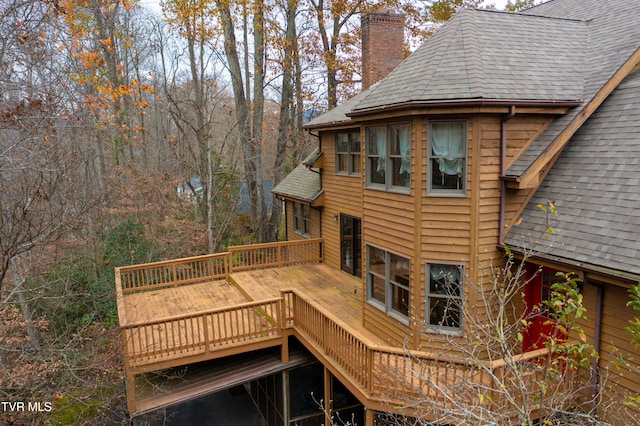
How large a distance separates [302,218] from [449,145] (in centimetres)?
963

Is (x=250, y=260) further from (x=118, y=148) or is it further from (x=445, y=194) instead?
(x=118, y=148)

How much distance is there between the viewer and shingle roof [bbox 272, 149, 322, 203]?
49.5ft

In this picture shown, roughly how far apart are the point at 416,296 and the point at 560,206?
299 cm

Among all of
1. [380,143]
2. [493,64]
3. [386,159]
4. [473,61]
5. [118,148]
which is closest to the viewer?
[473,61]

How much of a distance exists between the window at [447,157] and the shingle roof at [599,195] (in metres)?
1.42

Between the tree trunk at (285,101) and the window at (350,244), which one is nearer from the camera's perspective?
the window at (350,244)

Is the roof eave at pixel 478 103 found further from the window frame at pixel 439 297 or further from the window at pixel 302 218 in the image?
the window at pixel 302 218

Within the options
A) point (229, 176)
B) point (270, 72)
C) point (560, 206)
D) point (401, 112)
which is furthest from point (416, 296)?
point (270, 72)

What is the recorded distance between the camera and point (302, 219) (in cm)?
1666

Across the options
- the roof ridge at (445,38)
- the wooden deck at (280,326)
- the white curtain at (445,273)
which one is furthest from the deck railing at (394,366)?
the roof ridge at (445,38)

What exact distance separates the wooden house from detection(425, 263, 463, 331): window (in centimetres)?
3

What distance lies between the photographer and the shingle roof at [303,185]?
1508 cm

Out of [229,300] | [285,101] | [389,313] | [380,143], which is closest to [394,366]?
[389,313]

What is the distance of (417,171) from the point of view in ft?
25.7
